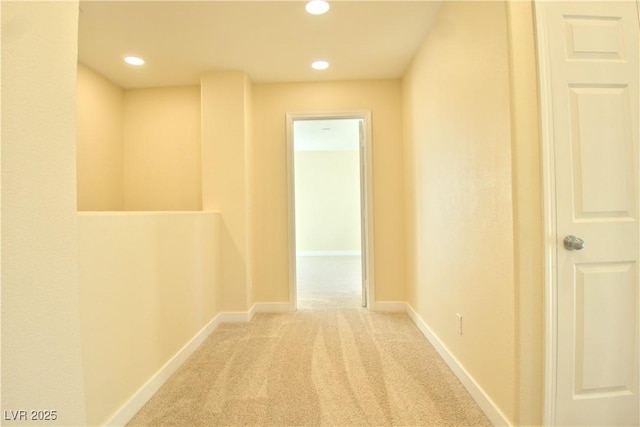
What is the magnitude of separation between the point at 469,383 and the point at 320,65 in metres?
2.77

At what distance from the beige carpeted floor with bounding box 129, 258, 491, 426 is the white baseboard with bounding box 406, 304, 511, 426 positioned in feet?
0.12

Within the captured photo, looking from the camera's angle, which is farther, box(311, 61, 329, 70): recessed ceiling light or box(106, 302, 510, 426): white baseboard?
box(311, 61, 329, 70): recessed ceiling light

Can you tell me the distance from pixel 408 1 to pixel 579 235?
67.7 inches

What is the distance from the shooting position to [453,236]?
6.51 feet

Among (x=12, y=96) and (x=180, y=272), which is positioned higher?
(x=12, y=96)

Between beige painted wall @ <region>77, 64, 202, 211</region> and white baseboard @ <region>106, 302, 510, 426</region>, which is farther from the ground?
beige painted wall @ <region>77, 64, 202, 211</region>

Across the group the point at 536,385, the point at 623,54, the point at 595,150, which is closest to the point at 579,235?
the point at 595,150

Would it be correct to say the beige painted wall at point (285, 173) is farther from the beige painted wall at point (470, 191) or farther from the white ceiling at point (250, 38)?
the beige painted wall at point (470, 191)

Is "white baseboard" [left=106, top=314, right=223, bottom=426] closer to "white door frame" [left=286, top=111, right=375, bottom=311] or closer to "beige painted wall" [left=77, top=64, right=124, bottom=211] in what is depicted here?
"white door frame" [left=286, top=111, right=375, bottom=311]

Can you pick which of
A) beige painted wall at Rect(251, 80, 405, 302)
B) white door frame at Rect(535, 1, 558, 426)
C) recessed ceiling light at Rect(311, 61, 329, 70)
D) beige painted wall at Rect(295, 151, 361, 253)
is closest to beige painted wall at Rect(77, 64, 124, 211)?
beige painted wall at Rect(251, 80, 405, 302)

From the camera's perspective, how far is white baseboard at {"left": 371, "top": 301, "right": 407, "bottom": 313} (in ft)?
10.5

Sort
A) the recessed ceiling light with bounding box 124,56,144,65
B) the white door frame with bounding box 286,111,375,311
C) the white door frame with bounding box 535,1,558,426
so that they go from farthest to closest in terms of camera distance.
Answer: the white door frame with bounding box 286,111,375,311 → the recessed ceiling light with bounding box 124,56,144,65 → the white door frame with bounding box 535,1,558,426

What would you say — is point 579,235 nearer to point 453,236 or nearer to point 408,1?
point 453,236

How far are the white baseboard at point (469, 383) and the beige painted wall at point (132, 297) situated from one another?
1.89m
